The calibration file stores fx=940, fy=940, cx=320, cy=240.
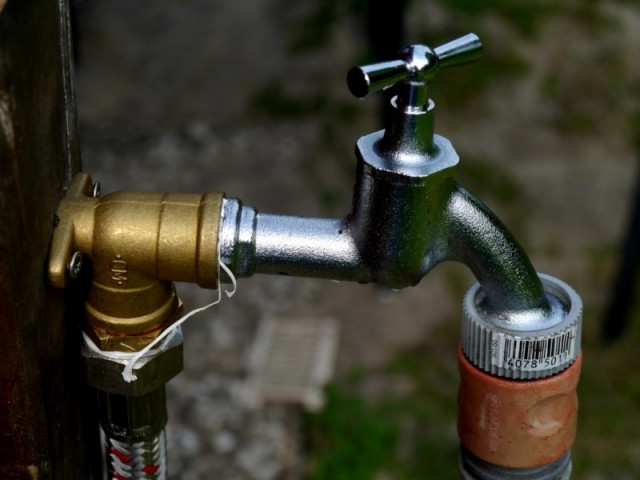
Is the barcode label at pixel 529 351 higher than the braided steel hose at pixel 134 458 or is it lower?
higher

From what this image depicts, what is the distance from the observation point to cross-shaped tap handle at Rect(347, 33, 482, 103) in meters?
0.72

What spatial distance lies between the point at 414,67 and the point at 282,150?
311 centimetres

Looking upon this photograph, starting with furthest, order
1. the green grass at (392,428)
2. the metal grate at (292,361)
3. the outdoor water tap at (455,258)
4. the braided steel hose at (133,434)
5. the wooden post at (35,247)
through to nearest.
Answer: the metal grate at (292,361)
the green grass at (392,428)
the braided steel hose at (133,434)
the outdoor water tap at (455,258)
the wooden post at (35,247)

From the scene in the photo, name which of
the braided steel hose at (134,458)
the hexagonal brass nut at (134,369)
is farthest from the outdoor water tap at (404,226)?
the braided steel hose at (134,458)

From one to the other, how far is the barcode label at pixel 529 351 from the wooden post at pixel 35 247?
0.38 meters

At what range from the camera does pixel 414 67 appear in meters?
0.75

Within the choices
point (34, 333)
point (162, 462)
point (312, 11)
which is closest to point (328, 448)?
point (162, 462)

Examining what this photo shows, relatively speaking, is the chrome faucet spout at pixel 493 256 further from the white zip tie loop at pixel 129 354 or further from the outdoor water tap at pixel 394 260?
the white zip tie loop at pixel 129 354

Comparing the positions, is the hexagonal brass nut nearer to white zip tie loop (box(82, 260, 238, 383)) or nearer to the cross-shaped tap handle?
white zip tie loop (box(82, 260, 238, 383))

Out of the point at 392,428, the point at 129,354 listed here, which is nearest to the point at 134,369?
the point at 129,354

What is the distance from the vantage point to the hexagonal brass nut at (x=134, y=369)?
835mm

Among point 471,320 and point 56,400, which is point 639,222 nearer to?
point 471,320

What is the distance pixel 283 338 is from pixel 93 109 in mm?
1744

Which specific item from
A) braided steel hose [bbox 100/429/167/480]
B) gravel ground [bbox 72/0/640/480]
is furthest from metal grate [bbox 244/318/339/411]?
braided steel hose [bbox 100/429/167/480]
